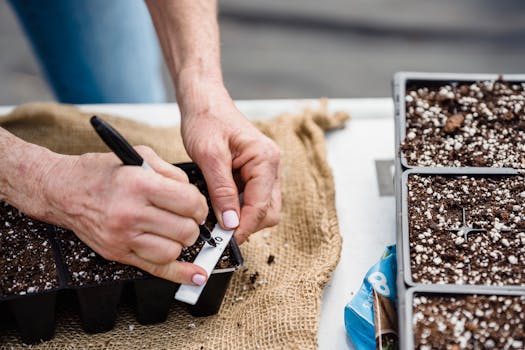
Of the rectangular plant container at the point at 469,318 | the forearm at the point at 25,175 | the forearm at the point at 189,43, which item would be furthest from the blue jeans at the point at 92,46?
the rectangular plant container at the point at 469,318

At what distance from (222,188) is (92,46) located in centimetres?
96

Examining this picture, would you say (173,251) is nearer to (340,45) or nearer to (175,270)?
(175,270)

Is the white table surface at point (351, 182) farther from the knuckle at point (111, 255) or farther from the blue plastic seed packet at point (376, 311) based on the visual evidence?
the knuckle at point (111, 255)

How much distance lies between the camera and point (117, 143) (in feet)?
3.10

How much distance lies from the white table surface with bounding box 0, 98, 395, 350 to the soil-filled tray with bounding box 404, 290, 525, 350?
0.67ft

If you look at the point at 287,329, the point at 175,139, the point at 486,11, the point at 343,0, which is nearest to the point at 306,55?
the point at 343,0

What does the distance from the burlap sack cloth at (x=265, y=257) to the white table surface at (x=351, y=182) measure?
0.11ft

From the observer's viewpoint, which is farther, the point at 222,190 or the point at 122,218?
the point at 222,190

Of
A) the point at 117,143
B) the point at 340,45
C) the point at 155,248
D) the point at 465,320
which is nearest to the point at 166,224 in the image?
the point at 155,248

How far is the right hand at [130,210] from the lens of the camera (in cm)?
98

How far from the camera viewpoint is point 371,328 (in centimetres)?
107

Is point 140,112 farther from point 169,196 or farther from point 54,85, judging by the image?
point 169,196

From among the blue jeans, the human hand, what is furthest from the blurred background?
the human hand

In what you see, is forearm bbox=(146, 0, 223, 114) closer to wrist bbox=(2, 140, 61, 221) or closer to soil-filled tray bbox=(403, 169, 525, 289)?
wrist bbox=(2, 140, 61, 221)
